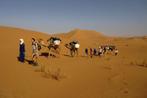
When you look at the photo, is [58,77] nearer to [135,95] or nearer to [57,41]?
[135,95]

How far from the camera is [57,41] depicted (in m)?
25.2

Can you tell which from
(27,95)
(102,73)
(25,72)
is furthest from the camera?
(102,73)

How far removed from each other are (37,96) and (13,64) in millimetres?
→ 6627

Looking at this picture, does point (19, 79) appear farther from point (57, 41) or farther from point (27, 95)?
point (57, 41)

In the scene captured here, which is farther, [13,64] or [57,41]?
[57,41]

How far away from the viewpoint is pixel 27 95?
1184 cm

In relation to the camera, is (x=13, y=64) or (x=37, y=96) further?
(x=13, y=64)

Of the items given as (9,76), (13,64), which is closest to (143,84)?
(9,76)

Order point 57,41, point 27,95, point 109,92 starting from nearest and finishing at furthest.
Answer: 1. point 27,95
2. point 109,92
3. point 57,41

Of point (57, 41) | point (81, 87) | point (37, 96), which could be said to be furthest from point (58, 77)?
point (57, 41)

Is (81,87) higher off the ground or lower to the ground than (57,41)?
lower

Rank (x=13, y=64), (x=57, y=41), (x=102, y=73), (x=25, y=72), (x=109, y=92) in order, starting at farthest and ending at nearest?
1. (x=57, y=41)
2. (x=13, y=64)
3. (x=102, y=73)
4. (x=25, y=72)
5. (x=109, y=92)

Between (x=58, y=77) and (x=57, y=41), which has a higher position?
(x=57, y=41)

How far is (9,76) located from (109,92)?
5154mm
